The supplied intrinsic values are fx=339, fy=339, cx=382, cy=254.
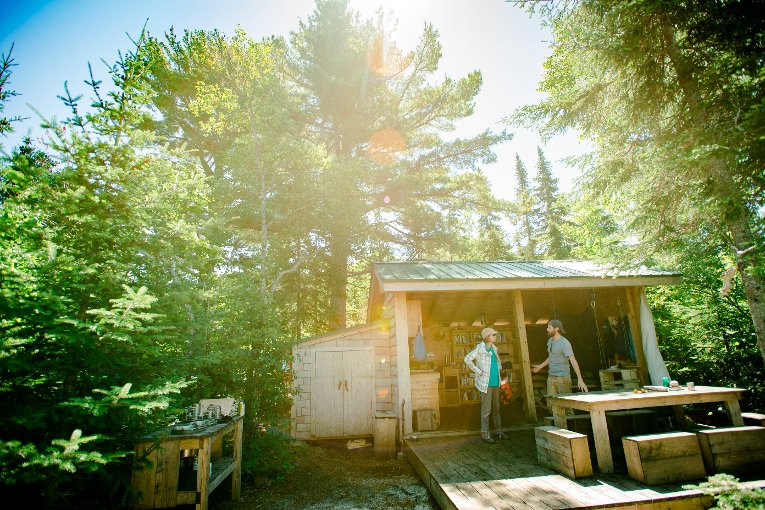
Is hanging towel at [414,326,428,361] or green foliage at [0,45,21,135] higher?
green foliage at [0,45,21,135]

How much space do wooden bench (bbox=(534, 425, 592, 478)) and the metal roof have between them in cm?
320

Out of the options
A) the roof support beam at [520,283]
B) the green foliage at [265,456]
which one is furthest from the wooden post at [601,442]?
the green foliage at [265,456]

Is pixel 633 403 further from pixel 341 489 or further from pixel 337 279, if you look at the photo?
pixel 337 279

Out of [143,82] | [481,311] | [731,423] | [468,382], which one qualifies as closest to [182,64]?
[143,82]

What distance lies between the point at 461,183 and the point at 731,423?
1167cm

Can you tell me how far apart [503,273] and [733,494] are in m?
4.95

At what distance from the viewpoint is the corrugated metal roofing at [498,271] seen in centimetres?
707

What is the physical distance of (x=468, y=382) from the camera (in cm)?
1144

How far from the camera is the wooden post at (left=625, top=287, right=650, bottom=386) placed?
7.96m

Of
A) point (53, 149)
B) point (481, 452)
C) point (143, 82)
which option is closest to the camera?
point (53, 149)

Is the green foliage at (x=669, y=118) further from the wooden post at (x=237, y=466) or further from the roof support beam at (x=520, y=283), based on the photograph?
the wooden post at (x=237, y=466)

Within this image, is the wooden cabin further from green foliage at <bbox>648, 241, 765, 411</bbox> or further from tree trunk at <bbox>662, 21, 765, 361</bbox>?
tree trunk at <bbox>662, 21, 765, 361</bbox>

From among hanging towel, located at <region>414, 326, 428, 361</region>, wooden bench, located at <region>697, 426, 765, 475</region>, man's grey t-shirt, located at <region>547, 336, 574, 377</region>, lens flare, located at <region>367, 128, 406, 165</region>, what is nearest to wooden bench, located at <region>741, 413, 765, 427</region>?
wooden bench, located at <region>697, 426, 765, 475</region>

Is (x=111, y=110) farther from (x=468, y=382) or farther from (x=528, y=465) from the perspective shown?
(x=468, y=382)
